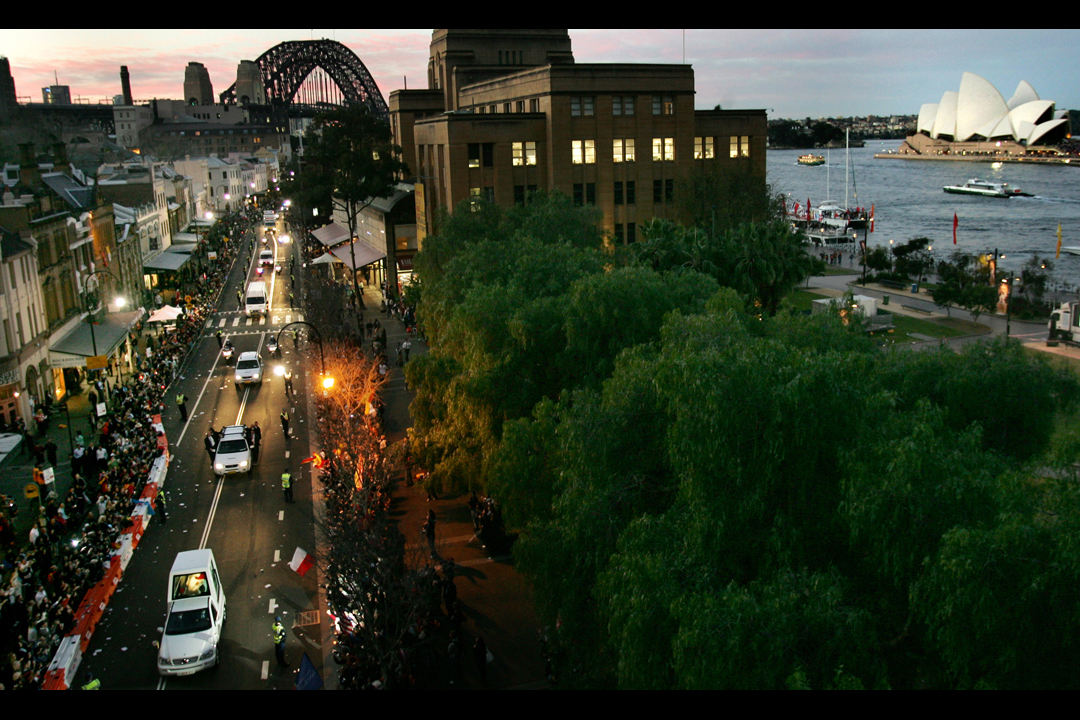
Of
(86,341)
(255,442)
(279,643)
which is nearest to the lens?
(279,643)

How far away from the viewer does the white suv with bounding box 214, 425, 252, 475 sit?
29.6 metres

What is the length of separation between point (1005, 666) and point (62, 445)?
35.2 meters

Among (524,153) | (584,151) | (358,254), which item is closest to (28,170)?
(524,153)

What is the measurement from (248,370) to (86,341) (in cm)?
779

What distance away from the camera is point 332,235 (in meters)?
84.2

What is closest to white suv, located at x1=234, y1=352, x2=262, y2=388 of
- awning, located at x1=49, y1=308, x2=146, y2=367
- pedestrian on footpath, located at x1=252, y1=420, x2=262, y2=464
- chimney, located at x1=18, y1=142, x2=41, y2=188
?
awning, located at x1=49, y1=308, x2=146, y2=367

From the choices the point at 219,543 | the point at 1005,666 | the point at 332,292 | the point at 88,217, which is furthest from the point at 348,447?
the point at 88,217

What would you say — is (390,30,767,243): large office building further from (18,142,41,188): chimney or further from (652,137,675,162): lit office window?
(18,142,41,188): chimney

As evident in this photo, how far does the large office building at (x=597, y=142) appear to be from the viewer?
5325cm

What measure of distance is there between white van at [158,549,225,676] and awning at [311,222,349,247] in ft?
202

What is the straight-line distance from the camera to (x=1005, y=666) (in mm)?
8625

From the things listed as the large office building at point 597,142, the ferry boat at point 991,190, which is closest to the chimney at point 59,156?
the large office building at point 597,142

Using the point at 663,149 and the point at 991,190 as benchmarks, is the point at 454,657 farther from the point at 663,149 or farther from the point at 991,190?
the point at 991,190

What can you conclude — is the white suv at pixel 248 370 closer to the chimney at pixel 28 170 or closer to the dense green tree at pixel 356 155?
the chimney at pixel 28 170
